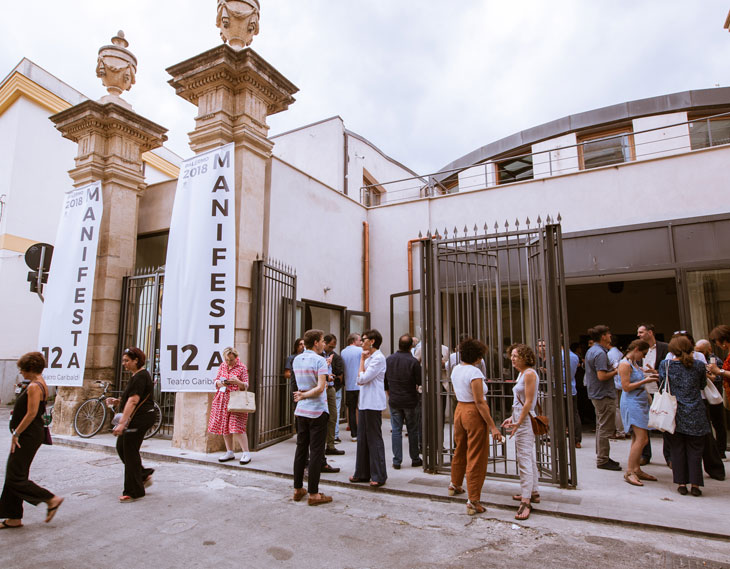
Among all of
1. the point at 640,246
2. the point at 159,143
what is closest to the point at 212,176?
the point at 159,143

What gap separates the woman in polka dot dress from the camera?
22.0 feet

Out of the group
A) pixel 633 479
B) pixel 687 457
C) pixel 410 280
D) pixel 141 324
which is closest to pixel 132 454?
pixel 141 324

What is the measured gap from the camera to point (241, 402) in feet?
21.8

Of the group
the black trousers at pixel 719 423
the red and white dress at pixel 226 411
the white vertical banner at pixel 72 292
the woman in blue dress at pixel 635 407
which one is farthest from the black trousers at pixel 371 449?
the white vertical banner at pixel 72 292

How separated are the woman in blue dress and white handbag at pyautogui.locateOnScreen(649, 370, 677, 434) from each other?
349 mm

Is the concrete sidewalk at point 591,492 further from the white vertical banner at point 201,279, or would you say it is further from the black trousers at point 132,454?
the black trousers at point 132,454

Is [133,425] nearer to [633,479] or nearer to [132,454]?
[132,454]

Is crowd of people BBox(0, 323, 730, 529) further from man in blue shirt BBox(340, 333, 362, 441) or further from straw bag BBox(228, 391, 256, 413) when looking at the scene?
man in blue shirt BBox(340, 333, 362, 441)

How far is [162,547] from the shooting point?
3863 mm

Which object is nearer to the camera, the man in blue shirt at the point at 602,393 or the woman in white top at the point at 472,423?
the woman in white top at the point at 472,423

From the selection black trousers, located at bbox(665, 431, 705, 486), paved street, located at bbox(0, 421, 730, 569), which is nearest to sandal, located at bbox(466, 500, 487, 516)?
paved street, located at bbox(0, 421, 730, 569)

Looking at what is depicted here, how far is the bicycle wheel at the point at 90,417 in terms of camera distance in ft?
28.7

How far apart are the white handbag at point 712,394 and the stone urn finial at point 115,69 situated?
1084cm

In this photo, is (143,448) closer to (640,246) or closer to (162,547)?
(162,547)
